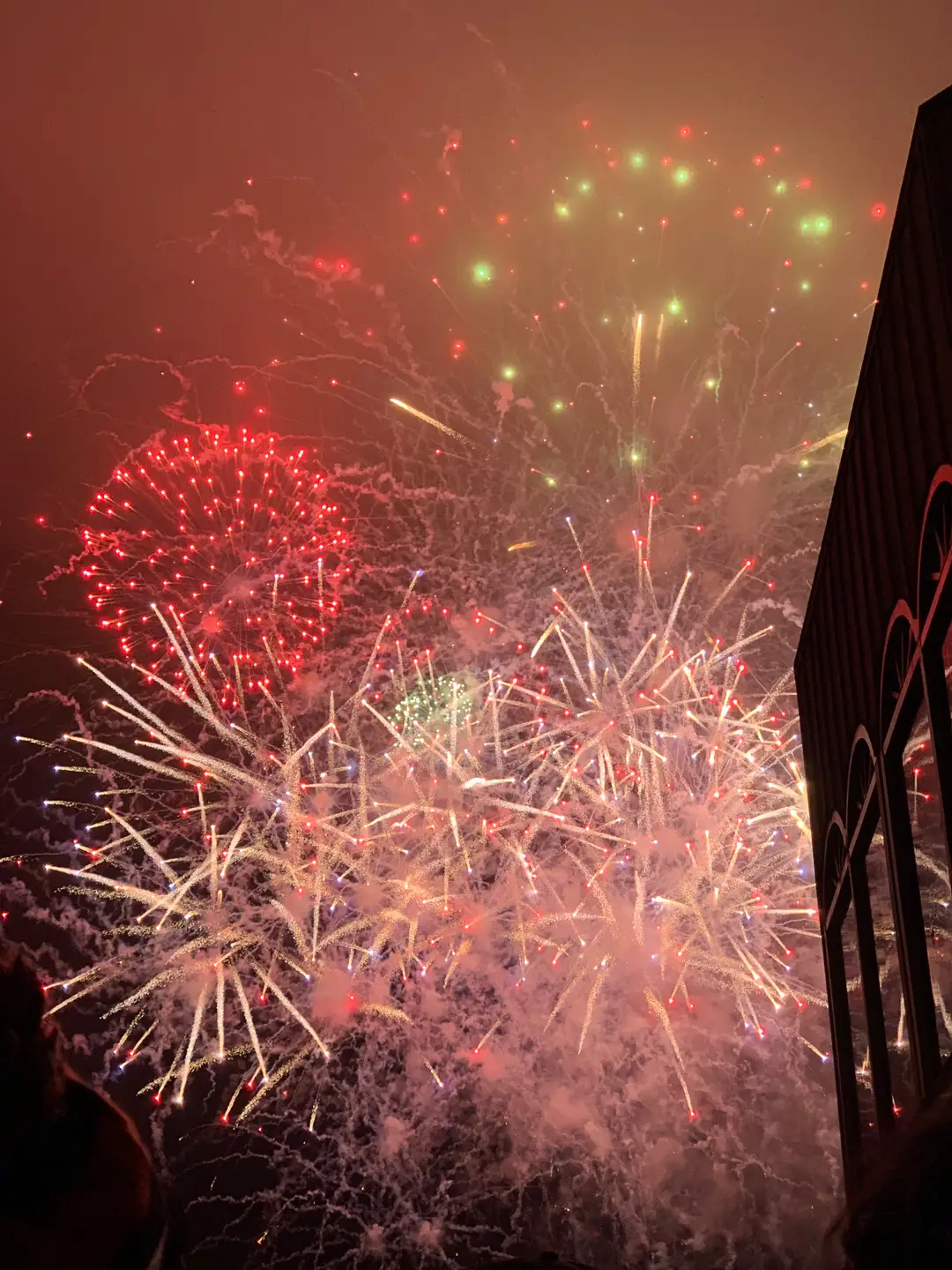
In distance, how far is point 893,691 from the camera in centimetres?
264

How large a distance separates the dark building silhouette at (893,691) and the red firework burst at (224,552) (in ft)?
10.3

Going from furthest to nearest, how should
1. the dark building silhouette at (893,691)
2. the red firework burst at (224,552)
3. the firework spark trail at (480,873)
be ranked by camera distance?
the red firework burst at (224,552) < the firework spark trail at (480,873) < the dark building silhouette at (893,691)

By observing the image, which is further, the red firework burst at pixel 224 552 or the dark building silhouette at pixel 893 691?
the red firework burst at pixel 224 552

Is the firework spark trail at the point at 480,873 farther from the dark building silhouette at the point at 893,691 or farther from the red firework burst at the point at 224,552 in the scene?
the dark building silhouette at the point at 893,691

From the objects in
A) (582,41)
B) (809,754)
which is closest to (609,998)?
(809,754)

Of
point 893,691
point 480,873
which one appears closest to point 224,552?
point 480,873

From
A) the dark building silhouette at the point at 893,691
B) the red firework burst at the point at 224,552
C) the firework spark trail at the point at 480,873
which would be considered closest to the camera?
the dark building silhouette at the point at 893,691

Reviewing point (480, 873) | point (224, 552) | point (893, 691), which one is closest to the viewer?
point (893, 691)

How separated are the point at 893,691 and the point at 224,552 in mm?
4166

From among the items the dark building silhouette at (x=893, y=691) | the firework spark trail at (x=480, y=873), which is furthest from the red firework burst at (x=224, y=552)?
the dark building silhouette at (x=893, y=691)

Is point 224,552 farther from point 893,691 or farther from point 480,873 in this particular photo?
→ point 893,691

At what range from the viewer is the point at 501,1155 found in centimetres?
543

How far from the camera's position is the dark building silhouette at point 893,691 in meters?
2.14

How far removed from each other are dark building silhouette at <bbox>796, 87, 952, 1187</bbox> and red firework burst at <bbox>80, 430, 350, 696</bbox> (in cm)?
312
